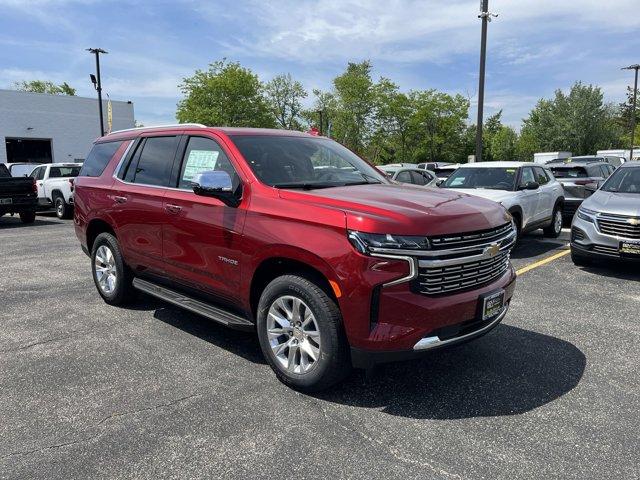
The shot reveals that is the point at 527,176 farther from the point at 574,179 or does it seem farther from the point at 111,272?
the point at 111,272

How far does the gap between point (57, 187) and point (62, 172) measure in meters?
1.16

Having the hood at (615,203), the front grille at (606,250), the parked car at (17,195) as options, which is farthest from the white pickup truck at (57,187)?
the front grille at (606,250)

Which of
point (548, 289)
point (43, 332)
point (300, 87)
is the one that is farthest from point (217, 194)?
point (300, 87)

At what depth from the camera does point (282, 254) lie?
349cm

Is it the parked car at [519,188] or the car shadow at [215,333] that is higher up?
the parked car at [519,188]

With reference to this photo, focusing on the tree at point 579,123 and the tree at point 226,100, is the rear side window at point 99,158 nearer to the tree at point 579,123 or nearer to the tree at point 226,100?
the tree at point 226,100

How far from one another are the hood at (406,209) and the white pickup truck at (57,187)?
1422 centimetres

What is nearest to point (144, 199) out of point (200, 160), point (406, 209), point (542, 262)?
point (200, 160)

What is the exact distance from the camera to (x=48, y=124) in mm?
39625

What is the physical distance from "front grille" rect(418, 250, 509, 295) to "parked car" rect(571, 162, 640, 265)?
13.4ft

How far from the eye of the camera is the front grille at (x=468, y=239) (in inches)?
127

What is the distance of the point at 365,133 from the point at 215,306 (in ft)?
146

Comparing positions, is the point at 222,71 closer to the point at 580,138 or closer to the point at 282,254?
the point at 580,138

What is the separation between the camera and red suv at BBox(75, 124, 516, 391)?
314cm
